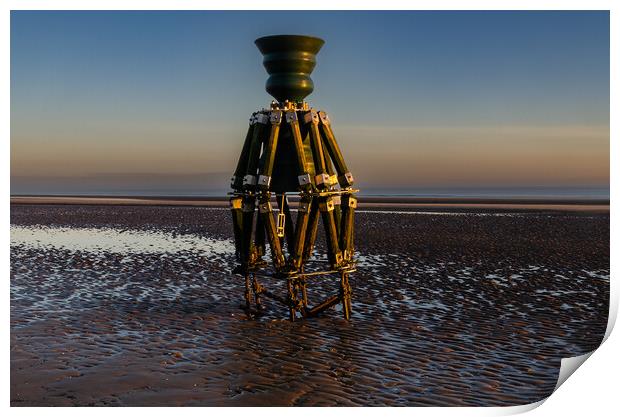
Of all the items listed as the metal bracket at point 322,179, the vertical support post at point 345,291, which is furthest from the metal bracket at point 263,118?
the vertical support post at point 345,291

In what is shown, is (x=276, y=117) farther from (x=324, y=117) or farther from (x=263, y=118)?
(x=324, y=117)

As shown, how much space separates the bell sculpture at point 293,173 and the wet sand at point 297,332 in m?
1.34

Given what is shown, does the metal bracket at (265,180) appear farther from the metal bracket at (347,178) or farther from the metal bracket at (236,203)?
the metal bracket at (347,178)

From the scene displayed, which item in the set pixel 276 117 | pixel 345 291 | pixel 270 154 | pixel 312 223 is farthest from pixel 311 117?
pixel 345 291

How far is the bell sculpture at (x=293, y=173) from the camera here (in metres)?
11.6

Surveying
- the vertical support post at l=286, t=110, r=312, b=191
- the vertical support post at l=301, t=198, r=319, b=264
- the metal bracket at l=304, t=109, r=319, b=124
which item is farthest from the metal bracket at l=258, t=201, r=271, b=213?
the metal bracket at l=304, t=109, r=319, b=124

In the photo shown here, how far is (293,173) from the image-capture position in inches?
472

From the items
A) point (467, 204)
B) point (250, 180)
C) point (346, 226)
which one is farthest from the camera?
point (467, 204)

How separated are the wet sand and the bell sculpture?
1.34 m

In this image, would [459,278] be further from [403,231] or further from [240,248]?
[403,231]

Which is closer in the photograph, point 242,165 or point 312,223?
point 312,223

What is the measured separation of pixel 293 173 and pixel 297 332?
9.54 feet
